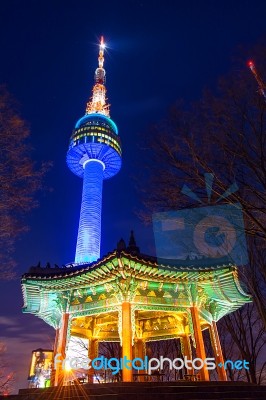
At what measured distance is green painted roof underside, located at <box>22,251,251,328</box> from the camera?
13.4 m

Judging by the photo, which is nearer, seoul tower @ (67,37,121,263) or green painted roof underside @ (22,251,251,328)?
green painted roof underside @ (22,251,251,328)

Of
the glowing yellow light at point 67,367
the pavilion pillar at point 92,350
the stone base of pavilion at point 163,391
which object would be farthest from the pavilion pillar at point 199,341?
the pavilion pillar at point 92,350

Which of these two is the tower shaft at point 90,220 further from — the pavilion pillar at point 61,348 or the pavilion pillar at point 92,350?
the pavilion pillar at point 61,348

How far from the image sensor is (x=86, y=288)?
1465 centimetres

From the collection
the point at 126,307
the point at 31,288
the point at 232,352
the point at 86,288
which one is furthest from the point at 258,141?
the point at 232,352

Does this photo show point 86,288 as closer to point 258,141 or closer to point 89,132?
point 258,141

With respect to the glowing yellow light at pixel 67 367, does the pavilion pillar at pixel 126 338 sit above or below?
above

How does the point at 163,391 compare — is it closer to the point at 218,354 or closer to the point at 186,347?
the point at 218,354

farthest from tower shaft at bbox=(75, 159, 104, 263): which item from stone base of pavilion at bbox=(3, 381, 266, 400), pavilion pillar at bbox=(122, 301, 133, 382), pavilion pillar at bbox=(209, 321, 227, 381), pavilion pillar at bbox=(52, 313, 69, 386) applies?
stone base of pavilion at bbox=(3, 381, 266, 400)

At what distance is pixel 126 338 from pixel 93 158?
92.2 feet

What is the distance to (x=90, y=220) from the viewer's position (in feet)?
98.4

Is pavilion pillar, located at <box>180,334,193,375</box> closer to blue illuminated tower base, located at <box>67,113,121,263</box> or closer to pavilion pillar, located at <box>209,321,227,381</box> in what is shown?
pavilion pillar, located at <box>209,321,227,381</box>

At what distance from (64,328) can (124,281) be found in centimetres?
378

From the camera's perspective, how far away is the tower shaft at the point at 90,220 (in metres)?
27.8
